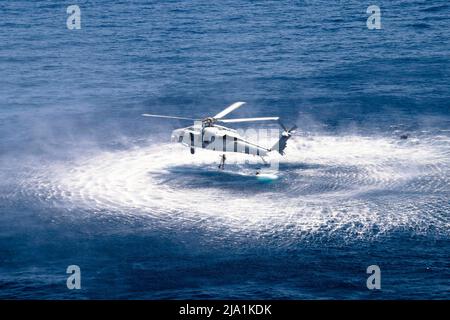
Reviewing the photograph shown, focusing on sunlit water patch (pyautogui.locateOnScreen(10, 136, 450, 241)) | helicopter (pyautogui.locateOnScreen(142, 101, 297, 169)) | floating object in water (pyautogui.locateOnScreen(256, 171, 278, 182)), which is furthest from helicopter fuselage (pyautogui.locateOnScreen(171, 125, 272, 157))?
sunlit water patch (pyautogui.locateOnScreen(10, 136, 450, 241))

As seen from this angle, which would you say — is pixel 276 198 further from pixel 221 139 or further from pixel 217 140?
pixel 217 140

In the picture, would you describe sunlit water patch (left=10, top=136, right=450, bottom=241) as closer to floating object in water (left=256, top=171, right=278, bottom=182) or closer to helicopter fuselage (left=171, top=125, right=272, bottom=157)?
floating object in water (left=256, top=171, right=278, bottom=182)

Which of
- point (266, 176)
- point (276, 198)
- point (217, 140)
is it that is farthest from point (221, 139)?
point (276, 198)

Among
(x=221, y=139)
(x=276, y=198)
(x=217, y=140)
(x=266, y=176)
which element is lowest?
(x=276, y=198)

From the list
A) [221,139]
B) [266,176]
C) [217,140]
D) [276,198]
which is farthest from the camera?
[266,176]

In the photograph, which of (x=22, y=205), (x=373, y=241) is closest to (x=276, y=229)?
(x=373, y=241)

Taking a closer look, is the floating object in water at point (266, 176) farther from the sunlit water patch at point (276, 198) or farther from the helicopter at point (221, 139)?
the helicopter at point (221, 139)

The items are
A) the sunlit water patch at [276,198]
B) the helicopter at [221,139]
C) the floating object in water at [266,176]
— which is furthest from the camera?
the floating object in water at [266,176]

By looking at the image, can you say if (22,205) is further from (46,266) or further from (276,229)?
(276,229)

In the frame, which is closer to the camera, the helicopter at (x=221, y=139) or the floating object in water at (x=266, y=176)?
the helicopter at (x=221, y=139)

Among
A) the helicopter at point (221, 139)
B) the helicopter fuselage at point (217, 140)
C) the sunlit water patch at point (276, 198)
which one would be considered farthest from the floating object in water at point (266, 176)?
the helicopter fuselage at point (217, 140)

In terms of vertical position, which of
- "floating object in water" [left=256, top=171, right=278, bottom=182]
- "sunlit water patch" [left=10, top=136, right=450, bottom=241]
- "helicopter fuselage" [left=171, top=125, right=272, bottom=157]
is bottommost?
"sunlit water patch" [left=10, top=136, right=450, bottom=241]

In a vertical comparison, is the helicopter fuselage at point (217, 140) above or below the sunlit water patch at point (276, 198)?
above

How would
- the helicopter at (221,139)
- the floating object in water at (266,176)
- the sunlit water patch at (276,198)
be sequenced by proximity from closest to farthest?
the sunlit water patch at (276,198) < the helicopter at (221,139) < the floating object in water at (266,176)
